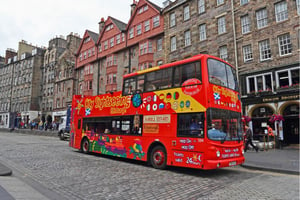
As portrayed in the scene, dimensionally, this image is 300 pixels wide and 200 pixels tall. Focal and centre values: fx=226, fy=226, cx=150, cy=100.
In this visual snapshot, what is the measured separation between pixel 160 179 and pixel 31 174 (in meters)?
4.55

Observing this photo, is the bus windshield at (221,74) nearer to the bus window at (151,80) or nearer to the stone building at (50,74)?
the bus window at (151,80)

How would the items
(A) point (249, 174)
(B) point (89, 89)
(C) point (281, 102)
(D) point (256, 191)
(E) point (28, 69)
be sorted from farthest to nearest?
(E) point (28, 69)
(B) point (89, 89)
(C) point (281, 102)
(A) point (249, 174)
(D) point (256, 191)

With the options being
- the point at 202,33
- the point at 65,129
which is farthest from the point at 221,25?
the point at 65,129

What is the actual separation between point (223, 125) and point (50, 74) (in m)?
52.2

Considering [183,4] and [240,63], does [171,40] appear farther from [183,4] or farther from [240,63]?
[240,63]

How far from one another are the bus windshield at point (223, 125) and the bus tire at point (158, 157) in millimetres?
2440

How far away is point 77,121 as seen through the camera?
1548 cm

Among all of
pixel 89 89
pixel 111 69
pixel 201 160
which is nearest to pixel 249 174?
pixel 201 160

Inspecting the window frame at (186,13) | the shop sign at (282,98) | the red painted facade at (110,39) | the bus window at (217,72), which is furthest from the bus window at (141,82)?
the red painted facade at (110,39)

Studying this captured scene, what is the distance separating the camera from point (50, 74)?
53125 millimetres

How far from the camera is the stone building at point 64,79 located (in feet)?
150

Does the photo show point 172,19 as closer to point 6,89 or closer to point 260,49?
point 260,49

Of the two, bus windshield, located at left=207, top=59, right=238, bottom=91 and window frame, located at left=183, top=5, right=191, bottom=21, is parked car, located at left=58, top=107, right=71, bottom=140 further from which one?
bus windshield, located at left=207, top=59, right=238, bottom=91

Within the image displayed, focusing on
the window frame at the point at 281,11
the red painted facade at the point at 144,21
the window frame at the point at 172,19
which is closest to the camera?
the window frame at the point at 281,11
